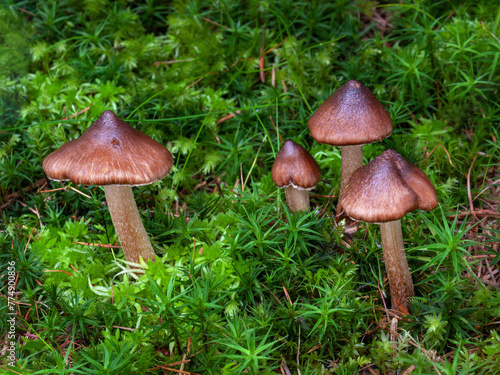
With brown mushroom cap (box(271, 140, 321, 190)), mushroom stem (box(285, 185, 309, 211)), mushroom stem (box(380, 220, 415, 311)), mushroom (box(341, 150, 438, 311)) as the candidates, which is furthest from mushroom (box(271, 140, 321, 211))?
mushroom stem (box(380, 220, 415, 311))

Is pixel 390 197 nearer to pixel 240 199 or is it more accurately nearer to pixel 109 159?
pixel 240 199

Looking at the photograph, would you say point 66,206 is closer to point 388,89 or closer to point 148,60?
point 148,60

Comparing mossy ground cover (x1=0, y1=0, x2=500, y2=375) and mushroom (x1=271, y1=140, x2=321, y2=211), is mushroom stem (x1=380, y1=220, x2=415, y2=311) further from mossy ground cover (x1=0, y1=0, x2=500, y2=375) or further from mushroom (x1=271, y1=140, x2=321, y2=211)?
mushroom (x1=271, y1=140, x2=321, y2=211)

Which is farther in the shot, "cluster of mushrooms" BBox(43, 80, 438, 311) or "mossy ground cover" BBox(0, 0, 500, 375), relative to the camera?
"mossy ground cover" BBox(0, 0, 500, 375)

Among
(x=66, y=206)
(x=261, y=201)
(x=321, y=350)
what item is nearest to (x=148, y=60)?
(x=66, y=206)

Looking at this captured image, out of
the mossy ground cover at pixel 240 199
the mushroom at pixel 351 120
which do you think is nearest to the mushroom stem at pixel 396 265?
the mossy ground cover at pixel 240 199

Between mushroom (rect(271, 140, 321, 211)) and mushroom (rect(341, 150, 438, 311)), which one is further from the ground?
mushroom (rect(341, 150, 438, 311))
